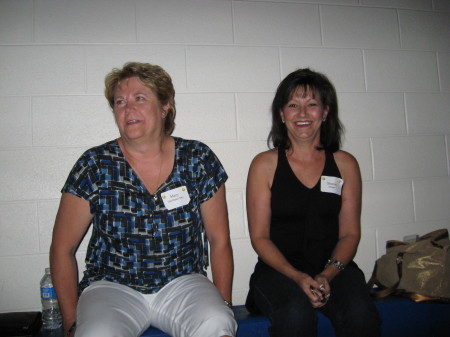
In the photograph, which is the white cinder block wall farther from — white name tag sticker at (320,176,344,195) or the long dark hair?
white name tag sticker at (320,176,344,195)

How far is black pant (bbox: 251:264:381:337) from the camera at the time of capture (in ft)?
3.67

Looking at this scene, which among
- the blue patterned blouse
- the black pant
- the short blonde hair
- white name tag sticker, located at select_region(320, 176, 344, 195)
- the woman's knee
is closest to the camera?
the woman's knee

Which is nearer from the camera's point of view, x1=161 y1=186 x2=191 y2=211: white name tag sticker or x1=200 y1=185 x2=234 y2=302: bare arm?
x1=161 y1=186 x2=191 y2=211: white name tag sticker

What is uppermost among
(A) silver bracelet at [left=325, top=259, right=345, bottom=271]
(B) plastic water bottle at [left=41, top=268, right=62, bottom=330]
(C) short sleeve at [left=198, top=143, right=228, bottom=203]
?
(C) short sleeve at [left=198, top=143, right=228, bottom=203]

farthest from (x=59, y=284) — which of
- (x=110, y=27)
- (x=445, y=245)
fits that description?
(x=445, y=245)

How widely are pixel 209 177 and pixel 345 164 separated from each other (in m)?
0.73

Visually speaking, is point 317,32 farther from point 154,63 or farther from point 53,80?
point 53,80

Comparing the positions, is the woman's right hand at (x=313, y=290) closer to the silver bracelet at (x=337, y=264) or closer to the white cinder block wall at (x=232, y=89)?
the silver bracelet at (x=337, y=264)

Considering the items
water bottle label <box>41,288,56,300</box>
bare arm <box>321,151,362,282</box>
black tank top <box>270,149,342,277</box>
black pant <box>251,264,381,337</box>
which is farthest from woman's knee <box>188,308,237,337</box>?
water bottle label <box>41,288,56,300</box>

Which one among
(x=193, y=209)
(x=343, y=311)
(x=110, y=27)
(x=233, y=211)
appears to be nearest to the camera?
(x=343, y=311)

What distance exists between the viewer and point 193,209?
1313 mm

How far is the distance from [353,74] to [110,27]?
148 cm

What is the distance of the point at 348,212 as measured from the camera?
4.86 feet

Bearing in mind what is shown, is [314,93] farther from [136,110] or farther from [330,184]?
[136,110]
